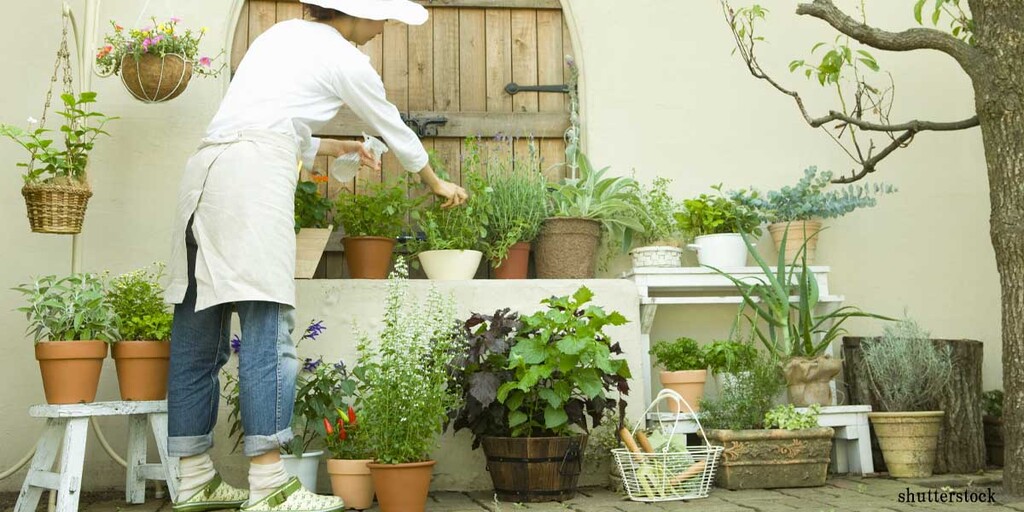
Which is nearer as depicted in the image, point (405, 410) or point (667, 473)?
point (405, 410)

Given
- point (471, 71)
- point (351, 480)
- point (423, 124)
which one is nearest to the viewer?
point (351, 480)

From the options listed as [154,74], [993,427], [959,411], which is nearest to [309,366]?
[154,74]

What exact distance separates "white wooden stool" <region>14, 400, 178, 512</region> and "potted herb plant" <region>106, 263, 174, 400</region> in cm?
6

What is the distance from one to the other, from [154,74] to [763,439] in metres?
2.63

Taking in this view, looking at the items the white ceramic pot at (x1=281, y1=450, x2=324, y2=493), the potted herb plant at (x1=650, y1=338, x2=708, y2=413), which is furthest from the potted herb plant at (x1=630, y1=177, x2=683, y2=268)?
the white ceramic pot at (x1=281, y1=450, x2=324, y2=493)

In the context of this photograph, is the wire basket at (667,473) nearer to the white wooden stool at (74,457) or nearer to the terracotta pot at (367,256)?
the terracotta pot at (367,256)

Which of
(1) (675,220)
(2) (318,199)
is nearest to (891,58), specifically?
(1) (675,220)

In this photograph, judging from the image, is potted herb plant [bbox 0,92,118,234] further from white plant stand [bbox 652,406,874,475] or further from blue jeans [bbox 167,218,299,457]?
white plant stand [bbox 652,406,874,475]

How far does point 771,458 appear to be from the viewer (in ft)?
11.3

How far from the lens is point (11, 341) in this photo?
3795 mm

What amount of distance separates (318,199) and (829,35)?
8.27 ft

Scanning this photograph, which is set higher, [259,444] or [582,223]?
[582,223]

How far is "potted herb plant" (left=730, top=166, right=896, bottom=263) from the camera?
13.6ft

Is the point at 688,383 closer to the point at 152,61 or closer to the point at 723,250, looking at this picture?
the point at 723,250
